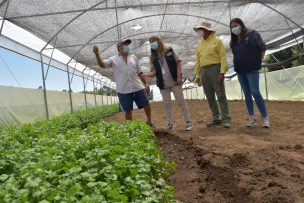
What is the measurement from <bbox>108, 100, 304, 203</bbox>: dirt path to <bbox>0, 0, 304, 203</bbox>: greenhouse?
0.01m

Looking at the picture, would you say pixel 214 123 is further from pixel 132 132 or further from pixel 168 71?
pixel 132 132

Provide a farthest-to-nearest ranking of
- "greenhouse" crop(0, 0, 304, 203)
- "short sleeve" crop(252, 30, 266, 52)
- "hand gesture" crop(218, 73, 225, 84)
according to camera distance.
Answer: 1. "hand gesture" crop(218, 73, 225, 84)
2. "short sleeve" crop(252, 30, 266, 52)
3. "greenhouse" crop(0, 0, 304, 203)

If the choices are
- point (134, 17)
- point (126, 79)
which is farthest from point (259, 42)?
point (134, 17)

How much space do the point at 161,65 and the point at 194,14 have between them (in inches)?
224

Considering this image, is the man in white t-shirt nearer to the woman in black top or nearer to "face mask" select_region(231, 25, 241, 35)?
the woman in black top

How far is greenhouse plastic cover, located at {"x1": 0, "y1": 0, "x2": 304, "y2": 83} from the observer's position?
878cm

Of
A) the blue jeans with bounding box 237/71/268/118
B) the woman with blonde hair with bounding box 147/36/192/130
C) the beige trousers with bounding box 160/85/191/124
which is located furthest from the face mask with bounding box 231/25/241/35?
the beige trousers with bounding box 160/85/191/124

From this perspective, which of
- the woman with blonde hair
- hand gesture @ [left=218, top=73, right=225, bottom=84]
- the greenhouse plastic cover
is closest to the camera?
hand gesture @ [left=218, top=73, right=225, bottom=84]

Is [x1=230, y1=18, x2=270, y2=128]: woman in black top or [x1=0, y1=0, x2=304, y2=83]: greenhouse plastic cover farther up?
[x1=0, y1=0, x2=304, y2=83]: greenhouse plastic cover

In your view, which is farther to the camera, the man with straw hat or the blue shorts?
the blue shorts

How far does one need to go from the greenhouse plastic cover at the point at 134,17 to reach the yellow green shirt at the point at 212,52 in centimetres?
322

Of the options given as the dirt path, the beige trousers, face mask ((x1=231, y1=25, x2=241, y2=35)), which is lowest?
the dirt path

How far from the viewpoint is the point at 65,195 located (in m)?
1.87

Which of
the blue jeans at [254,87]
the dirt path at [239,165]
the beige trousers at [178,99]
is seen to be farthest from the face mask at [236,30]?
the dirt path at [239,165]
